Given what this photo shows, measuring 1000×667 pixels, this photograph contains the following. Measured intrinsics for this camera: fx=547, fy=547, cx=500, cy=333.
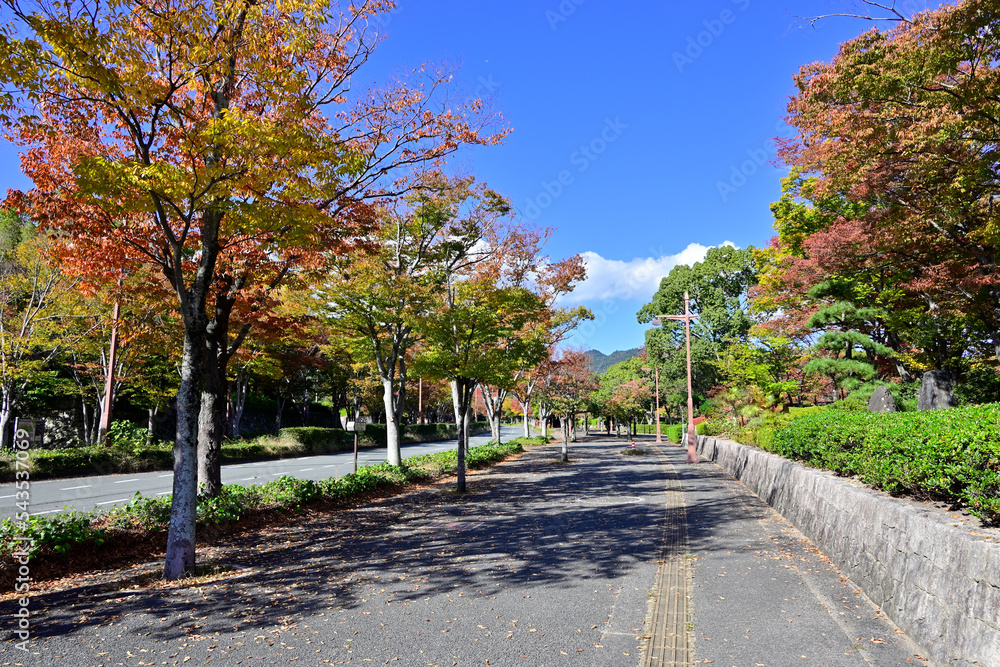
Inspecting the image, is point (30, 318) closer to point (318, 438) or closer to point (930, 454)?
point (318, 438)

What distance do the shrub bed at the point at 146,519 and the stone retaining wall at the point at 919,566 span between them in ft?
26.4

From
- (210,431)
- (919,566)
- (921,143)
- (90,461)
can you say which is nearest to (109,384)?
(90,461)

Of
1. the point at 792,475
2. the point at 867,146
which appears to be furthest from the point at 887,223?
the point at 792,475

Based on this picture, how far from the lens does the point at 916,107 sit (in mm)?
7949

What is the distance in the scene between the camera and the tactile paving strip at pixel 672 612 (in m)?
3.91

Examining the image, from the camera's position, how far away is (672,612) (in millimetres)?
4781

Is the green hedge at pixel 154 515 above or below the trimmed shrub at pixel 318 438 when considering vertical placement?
above

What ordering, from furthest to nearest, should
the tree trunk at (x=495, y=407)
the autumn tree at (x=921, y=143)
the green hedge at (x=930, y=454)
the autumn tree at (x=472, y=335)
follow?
the tree trunk at (x=495, y=407) → the autumn tree at (x=472, y=335) → the autumn tree at (x=921, y=143) → the green hedge at (x=930, y=454)

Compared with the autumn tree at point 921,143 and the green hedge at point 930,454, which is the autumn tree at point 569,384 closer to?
the autumn tree at point 921,143

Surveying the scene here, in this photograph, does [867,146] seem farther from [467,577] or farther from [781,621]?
[467,577]

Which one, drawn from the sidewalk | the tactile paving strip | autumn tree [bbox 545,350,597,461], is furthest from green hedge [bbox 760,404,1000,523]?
autumn tree [bbox 545,350,597,461]

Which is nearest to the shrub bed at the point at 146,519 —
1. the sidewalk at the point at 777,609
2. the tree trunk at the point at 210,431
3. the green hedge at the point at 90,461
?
the tree trunk at the point at 210,431

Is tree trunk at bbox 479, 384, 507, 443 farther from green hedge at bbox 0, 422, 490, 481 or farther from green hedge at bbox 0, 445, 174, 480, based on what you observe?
green hedge at bbox 0, 445, 174, 480

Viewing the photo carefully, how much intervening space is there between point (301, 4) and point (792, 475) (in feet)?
33.1
